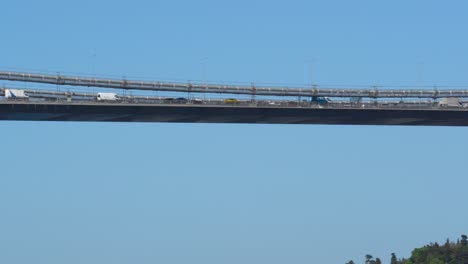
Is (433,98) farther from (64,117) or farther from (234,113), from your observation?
(64,117)

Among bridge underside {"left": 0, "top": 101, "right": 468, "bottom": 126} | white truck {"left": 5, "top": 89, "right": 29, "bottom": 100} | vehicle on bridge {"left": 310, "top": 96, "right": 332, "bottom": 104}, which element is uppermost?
vehicle on bridge {"left": 310, "top": 96, "right": 332, "bottom": 104}

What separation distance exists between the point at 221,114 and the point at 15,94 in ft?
48.9

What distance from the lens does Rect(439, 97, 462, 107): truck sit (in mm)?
127750

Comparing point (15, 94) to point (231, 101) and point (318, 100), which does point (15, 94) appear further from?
point (318, 100)

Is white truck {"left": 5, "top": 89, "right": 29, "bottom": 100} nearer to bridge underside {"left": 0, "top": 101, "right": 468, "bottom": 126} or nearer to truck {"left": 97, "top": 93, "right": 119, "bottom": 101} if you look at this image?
bridge underside {"left": 0, "top": 101, "right": 468, "bottom": 126}

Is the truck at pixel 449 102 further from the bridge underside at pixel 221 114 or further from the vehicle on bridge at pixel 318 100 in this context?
the vehicle on bridge at pixel 318 100

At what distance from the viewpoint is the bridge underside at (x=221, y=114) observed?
115m

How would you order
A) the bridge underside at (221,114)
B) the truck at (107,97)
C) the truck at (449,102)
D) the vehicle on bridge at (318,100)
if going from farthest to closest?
the truck at (449,102) < the vehicle on bridge at (318,100) < the truck at (107,97) < the bridge underside at (221,114)

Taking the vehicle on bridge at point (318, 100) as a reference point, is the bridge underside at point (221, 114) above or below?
below

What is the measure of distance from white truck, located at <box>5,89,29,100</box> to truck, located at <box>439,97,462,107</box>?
30.8 metres

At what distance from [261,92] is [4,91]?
18.4 metres

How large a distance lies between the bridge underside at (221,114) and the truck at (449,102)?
2.12 ft

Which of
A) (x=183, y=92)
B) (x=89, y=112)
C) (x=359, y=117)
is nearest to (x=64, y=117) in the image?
(x=89, y=112)

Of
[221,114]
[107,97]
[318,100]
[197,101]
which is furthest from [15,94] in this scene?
[318,100]
